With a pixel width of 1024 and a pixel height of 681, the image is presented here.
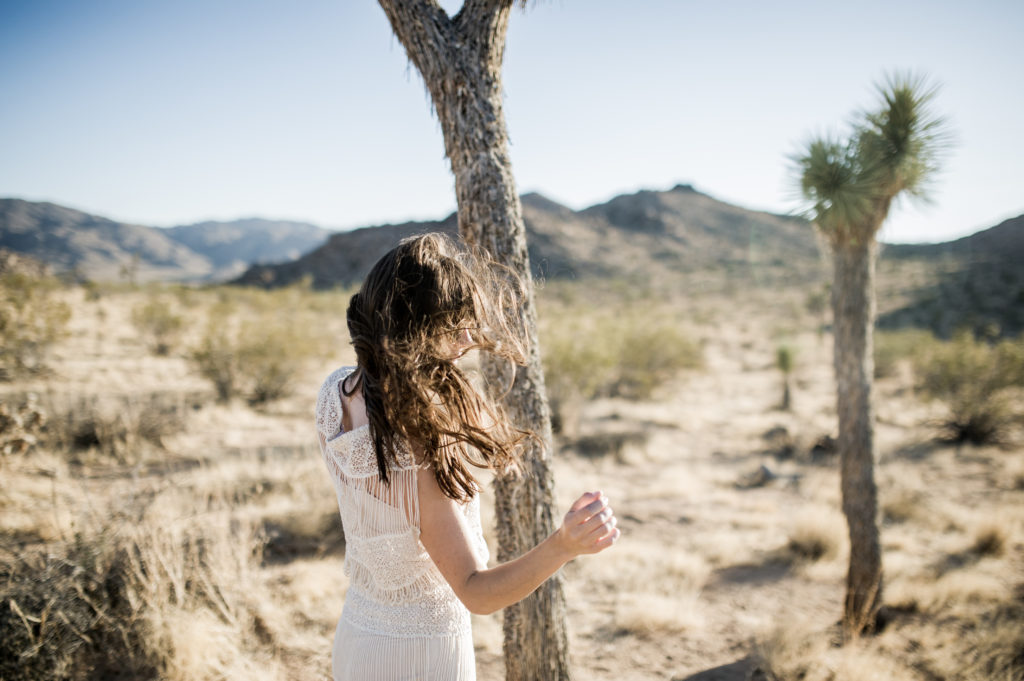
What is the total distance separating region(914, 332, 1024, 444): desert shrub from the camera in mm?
10203

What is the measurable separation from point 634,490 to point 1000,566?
4.23 m

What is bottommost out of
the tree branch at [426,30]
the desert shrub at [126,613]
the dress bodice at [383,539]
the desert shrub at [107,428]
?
the desert shrub at [126,613]

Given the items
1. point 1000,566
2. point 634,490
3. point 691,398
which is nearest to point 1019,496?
point 1000,566

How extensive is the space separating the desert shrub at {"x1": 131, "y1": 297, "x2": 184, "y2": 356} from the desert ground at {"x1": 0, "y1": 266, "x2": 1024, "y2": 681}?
833mm

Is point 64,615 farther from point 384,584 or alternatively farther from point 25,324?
point 25,324

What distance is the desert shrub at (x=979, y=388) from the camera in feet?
33.5

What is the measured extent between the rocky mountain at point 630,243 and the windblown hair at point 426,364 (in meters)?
44.7

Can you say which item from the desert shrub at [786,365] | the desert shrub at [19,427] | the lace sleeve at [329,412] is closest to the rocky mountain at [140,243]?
the desert shrub at [19,427]

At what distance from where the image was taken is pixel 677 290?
44.8 m

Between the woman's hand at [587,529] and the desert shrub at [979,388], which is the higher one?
the woman's hand at [587,529]

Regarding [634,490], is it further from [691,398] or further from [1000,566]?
[691,398]

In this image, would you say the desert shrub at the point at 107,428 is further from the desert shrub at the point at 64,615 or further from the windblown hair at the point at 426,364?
the windblown hair at the point at 426,364

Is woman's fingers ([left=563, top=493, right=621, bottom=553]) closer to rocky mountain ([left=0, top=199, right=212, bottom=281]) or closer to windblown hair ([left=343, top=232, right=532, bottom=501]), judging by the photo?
windblown hair ([left=343, top=232, right=532, bottom=501])

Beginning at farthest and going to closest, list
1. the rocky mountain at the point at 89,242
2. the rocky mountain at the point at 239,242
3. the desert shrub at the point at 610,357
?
the rocky mountain at the point at 239,242
the rocky mountain at the point at 89,242
the desert shrub at the point at 610,357
